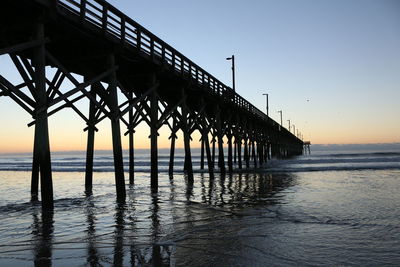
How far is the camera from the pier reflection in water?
4301 millimetres

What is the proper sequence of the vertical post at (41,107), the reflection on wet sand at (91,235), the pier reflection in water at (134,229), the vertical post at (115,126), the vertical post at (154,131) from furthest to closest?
the vertical post at (154,131) < the vertical post at (115,126) < the vertical post at (41,107) < the pier reflection in water at (134,229) < the reflection on wet sand at (91,235)

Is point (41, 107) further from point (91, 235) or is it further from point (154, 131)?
point (154, 131)

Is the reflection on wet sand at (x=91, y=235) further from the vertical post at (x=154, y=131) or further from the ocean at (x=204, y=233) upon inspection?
the vertical post at (x=154, y=131)

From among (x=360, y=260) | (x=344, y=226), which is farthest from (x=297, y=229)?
(x=360, y=260)

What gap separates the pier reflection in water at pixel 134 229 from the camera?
430cm

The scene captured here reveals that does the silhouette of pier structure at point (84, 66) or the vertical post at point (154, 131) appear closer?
the silhouette of pier structure at point (84, 66)

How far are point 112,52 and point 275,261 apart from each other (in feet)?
25.6

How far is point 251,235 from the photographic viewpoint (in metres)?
5.41

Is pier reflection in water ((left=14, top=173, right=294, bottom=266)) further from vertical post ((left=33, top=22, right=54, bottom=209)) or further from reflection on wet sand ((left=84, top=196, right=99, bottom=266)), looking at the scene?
vertical post ((left=33, top=22, right=54, bottom=209))

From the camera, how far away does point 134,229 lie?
586 cm

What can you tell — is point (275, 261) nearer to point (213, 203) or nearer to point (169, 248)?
point (169, 248)

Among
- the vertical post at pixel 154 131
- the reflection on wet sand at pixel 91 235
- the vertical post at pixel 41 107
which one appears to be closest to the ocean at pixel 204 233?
the reflection on wet sand at pixel 91 235

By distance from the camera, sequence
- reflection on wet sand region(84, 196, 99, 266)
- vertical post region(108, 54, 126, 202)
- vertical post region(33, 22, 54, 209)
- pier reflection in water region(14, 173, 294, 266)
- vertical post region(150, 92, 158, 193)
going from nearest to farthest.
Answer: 1. reflection on wet sand region(84, 196, 99, 266)
2. pier reflection in water region(14, 173, 294, 266)
3. vertical post region(33, 22, 54, 209)
4. vertical post region(108, 54, 126, 202)
5. vertical post region(150, 92, 158, 193)

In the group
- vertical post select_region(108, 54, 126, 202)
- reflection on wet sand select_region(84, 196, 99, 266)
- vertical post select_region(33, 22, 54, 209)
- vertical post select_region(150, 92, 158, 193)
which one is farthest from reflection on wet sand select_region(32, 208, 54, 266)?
vertical post select_region(150, 92, 158, 193)
